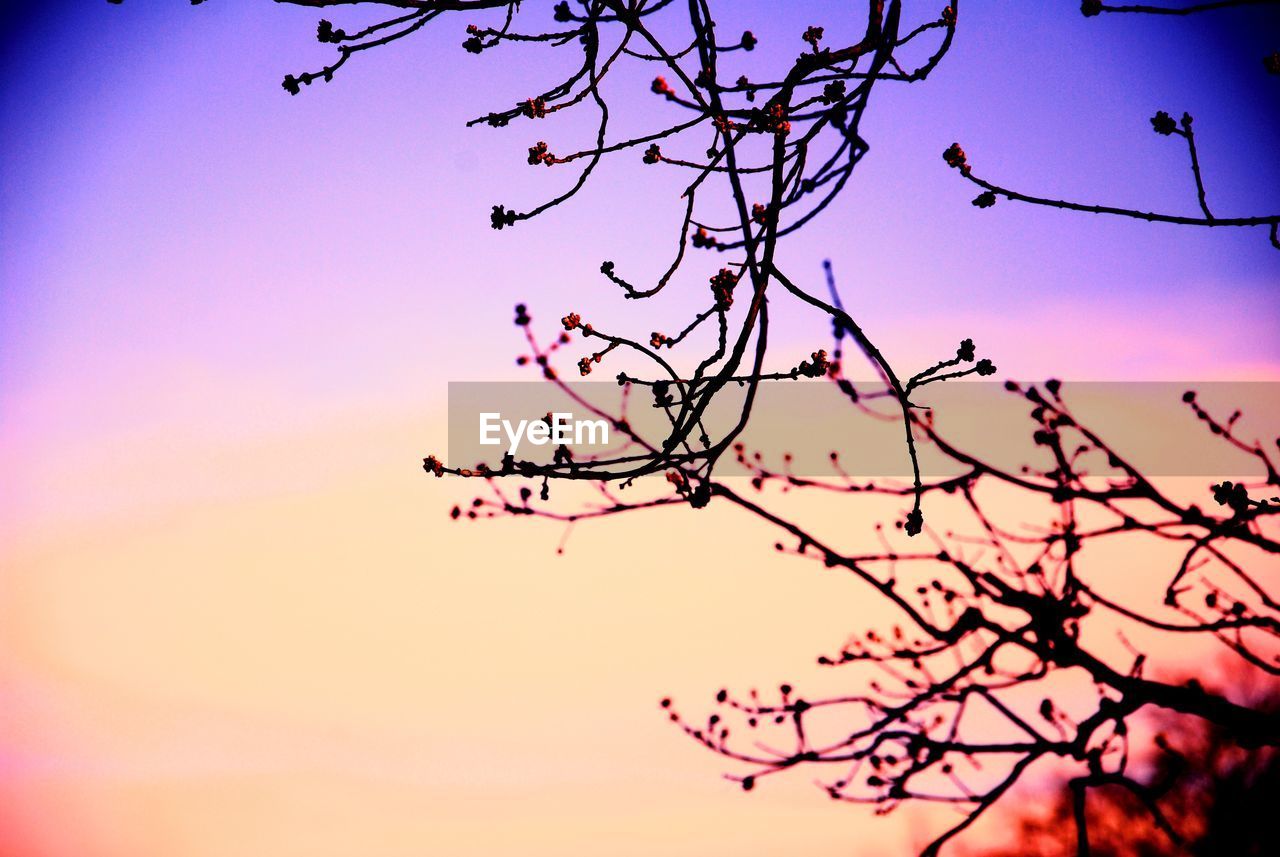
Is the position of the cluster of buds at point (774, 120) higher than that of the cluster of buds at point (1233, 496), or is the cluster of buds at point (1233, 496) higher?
the cluster of buds at point (774, 120)

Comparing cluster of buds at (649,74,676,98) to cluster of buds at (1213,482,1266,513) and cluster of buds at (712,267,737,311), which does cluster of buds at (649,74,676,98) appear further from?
cluster of buds at (1213,482,1266,513)

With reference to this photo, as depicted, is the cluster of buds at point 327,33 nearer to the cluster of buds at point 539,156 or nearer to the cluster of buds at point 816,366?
the cluster of buds at point 539,156

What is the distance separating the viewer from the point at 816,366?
297 cm

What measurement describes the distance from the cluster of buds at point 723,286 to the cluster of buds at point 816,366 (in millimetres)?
317

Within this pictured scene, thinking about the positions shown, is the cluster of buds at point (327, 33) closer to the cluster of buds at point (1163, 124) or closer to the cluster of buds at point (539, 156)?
the cluster of buds at point (539, 156)

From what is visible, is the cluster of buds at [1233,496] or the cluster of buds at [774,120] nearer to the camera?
the cluster of buds at [774,120]

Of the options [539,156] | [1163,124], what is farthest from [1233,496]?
[539,156]

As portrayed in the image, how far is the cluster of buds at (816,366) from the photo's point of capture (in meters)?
2.97

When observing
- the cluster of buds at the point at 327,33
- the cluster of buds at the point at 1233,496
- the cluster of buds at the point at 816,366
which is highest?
the cluster of buds at the point at 327,33

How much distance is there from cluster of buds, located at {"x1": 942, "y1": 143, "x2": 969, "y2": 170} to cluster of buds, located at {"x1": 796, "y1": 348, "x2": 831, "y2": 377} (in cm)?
69

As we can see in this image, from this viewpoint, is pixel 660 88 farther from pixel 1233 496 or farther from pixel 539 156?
pixel 1233 496

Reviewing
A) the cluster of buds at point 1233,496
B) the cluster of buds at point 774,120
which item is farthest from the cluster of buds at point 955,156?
the cluster of buds at point 1233,496

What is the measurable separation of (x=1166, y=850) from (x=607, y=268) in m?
14.3

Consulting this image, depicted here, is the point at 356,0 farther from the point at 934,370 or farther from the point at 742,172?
the point at 934,370
